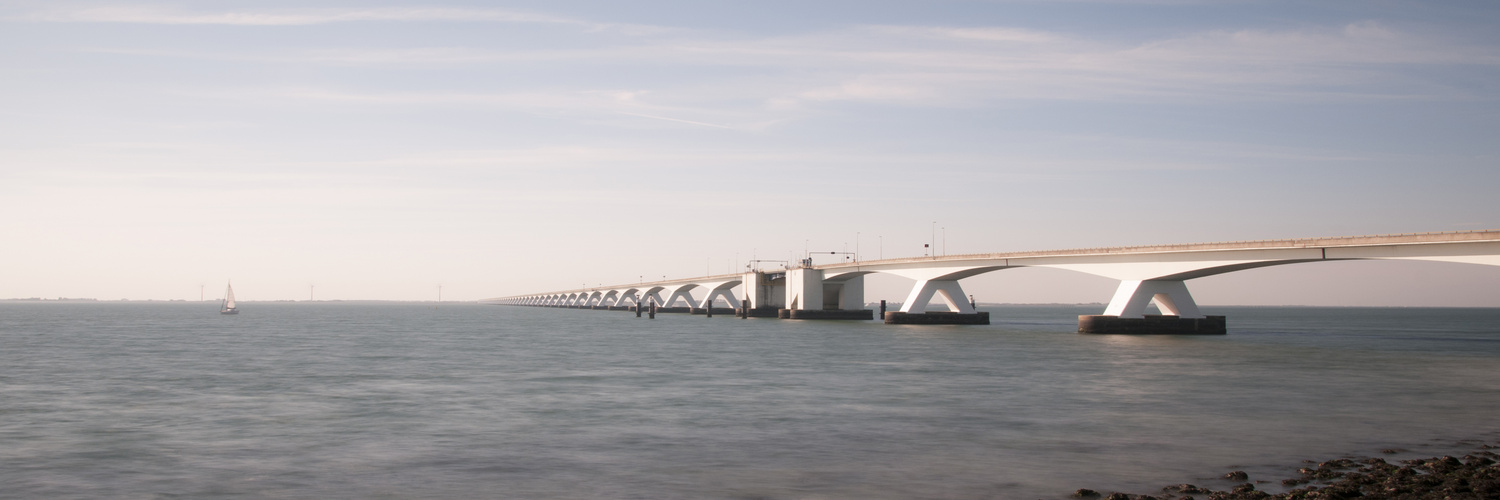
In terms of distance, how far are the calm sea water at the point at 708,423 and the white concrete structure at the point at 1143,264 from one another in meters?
5.59

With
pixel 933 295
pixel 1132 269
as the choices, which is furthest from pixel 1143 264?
pixel 933 295

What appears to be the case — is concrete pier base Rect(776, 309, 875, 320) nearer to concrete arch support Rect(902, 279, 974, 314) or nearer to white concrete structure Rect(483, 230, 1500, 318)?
white concrete structure Rect(483, 230, 1500, 318)

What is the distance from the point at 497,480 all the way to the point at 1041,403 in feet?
52.4

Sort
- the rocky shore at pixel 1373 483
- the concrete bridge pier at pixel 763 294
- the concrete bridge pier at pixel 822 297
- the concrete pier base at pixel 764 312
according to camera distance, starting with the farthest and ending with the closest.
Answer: the concrete bridge pier at pixel 763 294, the concrete pier base at pixel 764 312, the concrete bridge pier at pixel 822 297, the rocky shore at pixel 1373 483

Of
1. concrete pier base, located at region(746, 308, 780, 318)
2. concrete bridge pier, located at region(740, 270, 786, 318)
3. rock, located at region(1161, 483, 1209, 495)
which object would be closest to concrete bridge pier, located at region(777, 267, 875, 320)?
concrete pier base, located at region(746, 308, 780, 318)

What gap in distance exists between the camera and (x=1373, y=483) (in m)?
14.7

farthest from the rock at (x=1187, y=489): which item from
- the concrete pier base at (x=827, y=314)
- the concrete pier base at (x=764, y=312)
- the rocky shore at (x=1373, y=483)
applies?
the concrete pier base at (x=764, y=312)

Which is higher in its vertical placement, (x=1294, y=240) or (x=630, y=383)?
(x=1294, y=240)

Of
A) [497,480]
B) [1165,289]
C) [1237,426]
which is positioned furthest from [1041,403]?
[1165,289]

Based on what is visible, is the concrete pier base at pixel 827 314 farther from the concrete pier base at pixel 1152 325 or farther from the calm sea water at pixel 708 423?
the calm sea water at pixel 708 423

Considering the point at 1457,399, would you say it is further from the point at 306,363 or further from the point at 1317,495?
the point at 306,363

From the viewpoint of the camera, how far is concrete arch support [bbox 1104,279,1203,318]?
67812mm

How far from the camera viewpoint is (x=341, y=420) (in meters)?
24.3

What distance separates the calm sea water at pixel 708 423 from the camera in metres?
16.3
